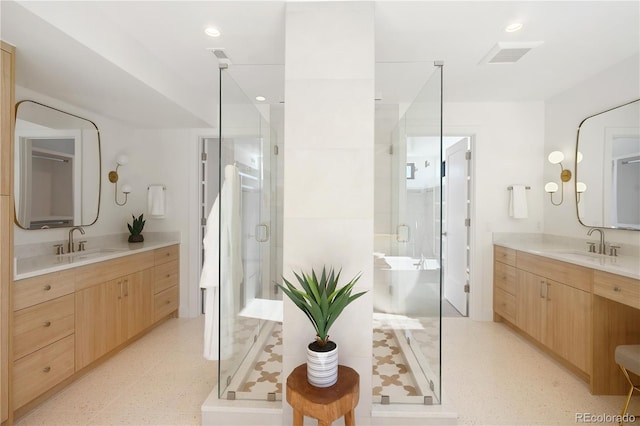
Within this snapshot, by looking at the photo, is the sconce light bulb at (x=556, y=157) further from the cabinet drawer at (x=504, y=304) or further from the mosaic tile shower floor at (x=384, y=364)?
the mosaic tile shower floor at (x=384, y=364)

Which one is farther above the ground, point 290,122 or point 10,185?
point 290,122

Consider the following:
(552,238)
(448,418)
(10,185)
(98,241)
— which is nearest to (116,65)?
(10,185)

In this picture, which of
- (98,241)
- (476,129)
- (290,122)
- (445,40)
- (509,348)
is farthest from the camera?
(476,129)

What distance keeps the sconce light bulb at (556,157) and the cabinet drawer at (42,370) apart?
14.4ft

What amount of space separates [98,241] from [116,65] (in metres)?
1.83

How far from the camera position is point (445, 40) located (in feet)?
6.79

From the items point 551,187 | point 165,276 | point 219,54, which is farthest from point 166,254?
point 551,187

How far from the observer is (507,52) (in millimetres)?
2217

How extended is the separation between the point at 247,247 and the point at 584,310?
2376 mm

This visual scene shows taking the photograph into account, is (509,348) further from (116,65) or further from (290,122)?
(116,65)

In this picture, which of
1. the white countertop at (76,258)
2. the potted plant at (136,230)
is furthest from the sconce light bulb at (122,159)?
the white countertop at (76,258)

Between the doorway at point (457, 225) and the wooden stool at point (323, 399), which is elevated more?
the doorway at point (457, 225)

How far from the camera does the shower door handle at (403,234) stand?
2.00 m
